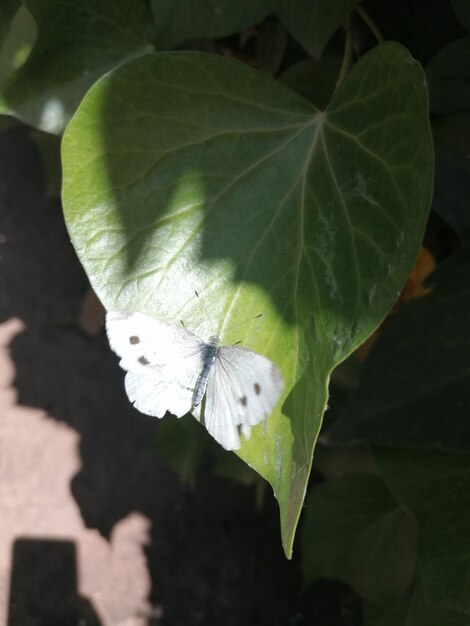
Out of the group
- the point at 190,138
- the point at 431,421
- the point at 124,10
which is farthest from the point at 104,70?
the point at 431,421

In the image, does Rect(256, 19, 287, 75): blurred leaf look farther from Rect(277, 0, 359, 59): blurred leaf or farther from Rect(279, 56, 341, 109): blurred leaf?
Rect(277, 0, 359, 59): blurred leaf

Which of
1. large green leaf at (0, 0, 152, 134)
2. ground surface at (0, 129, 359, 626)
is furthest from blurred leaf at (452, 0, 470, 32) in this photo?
ground surface at (0, 129, 359, 626)

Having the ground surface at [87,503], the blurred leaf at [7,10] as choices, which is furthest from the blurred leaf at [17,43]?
the ground surface at [87,503]

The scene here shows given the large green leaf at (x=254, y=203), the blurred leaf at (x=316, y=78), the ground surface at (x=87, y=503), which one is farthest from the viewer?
the ground surface at (x=87, y=503)

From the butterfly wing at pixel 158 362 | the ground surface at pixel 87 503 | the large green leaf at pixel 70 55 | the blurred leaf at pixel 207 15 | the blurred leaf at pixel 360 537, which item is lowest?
the ground surface at pixel 87 503

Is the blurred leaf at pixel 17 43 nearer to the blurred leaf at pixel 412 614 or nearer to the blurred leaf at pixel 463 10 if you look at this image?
the blurred leaf at pixel 463 10
